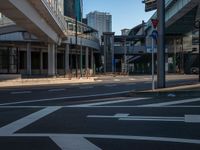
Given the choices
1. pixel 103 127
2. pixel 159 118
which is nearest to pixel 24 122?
pixel 103 127

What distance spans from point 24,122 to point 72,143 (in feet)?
12.5

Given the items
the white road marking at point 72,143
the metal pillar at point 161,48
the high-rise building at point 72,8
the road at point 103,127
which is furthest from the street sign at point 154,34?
the high-rise building at point 72,8

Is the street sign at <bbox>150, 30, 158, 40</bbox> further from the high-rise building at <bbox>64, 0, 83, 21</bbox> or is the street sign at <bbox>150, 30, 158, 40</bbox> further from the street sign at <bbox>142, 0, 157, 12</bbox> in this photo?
the high-rise building at <bbox>64, 0, 83, 21</bbox>

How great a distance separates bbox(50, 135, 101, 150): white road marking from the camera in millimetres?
8977

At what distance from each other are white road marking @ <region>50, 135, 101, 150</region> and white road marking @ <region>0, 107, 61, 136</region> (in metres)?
1.46

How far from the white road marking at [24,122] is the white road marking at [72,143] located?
4.78 feet

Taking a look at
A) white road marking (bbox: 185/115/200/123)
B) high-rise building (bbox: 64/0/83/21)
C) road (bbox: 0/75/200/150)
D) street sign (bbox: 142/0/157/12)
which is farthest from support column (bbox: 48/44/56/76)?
high-rise building (bbox: 64/0/83/21)

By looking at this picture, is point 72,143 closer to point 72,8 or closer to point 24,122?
point 24,122

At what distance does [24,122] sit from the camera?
1299 centimetres

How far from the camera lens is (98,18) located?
194 metres

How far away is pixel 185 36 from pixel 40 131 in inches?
3744

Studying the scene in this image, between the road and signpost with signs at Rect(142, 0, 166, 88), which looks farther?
signpost with signs at Rect(142, 0, 166, 88)

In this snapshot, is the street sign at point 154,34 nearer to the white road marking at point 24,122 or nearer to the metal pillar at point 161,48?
the metal pillar at point 161,48

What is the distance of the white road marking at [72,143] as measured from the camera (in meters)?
8.98
